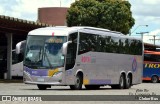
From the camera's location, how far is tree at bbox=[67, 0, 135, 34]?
63594 millimetres

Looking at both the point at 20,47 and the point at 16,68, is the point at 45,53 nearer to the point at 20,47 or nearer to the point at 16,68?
the point at 20,47

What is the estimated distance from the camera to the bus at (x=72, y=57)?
25438 mm

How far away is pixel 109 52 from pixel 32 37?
5.48 meters

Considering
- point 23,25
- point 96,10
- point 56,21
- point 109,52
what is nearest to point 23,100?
point 109,52

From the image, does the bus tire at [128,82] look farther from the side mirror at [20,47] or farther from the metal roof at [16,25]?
the metal roof at [16,25]

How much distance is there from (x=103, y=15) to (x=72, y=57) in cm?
3908

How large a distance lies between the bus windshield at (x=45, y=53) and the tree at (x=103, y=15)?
123 feet

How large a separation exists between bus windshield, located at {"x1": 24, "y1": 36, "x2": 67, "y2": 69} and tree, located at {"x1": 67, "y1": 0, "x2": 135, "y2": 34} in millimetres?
37572

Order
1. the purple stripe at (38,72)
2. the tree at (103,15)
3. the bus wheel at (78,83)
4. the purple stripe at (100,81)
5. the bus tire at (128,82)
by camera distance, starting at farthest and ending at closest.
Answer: the tree at (103,15) < the bus tire at (128,82) < the purple stripe at (100,81) < the bus wheel at (78,83) < the purple stripe at (38,72)

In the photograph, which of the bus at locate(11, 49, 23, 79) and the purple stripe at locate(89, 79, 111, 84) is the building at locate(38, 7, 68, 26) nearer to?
the bus at locate(11, 49, 23, 79)

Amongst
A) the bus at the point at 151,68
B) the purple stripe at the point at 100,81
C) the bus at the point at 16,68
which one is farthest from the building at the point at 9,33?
the bus at the point at 151,68

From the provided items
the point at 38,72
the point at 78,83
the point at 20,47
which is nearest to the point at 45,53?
the point at 38,72

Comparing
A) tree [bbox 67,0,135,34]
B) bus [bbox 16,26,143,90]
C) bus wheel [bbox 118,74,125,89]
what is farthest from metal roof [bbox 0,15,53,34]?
tree [bbox 67,0,135,34]

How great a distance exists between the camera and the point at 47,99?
18250 millimetres
